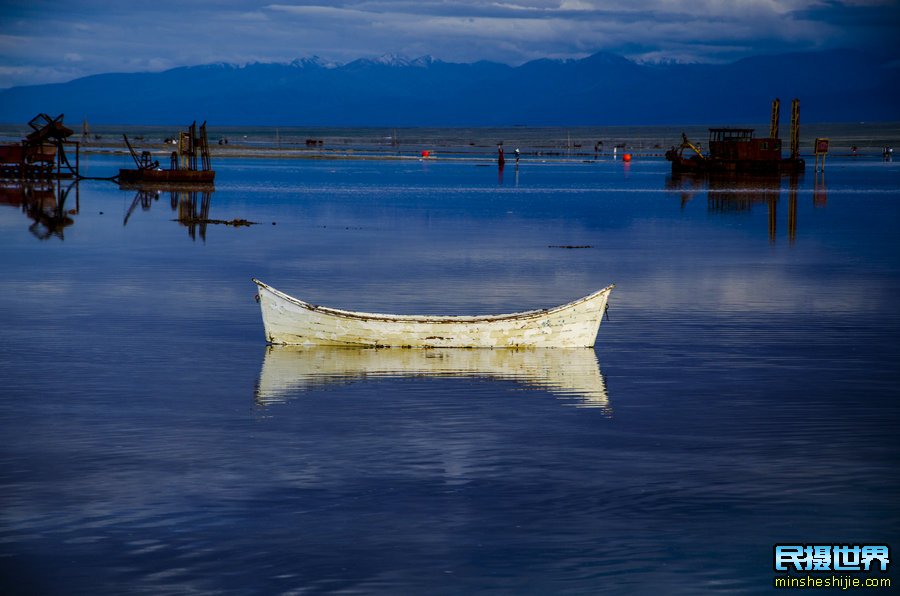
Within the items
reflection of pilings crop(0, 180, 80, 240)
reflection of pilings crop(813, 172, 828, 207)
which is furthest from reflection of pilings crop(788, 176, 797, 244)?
reflection of pilings crop(0, 180, 80, 240)

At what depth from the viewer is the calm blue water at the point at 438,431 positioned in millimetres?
12766

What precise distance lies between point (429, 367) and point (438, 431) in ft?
14.6

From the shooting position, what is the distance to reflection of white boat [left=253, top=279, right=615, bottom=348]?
2289 centimetres

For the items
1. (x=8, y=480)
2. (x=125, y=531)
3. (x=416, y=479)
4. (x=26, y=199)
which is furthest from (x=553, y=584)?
(x=26, y=199)

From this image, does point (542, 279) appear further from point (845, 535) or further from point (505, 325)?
point (845, 535)

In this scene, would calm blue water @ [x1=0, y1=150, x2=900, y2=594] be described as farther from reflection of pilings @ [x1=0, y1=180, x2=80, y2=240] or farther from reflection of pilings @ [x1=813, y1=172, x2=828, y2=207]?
reflection of pilings @ [x1=813, y1=172, x2=828, y2=207]

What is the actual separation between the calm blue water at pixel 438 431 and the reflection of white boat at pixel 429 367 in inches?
3.3

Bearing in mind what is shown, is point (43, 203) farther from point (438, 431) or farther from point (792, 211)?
point (438, 431)

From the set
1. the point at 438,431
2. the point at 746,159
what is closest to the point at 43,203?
the point at 438,431

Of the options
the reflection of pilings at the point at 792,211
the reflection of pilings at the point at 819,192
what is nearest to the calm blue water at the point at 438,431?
the reflection of pilings at the point at 792,211

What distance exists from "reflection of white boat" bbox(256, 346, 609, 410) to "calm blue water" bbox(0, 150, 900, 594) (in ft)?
0.27

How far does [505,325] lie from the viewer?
23062 mm

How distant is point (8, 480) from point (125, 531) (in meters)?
2.57

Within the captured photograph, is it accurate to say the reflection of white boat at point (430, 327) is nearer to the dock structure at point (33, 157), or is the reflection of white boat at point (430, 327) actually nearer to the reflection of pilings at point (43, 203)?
the reflection of pilings at point (43, 203)
